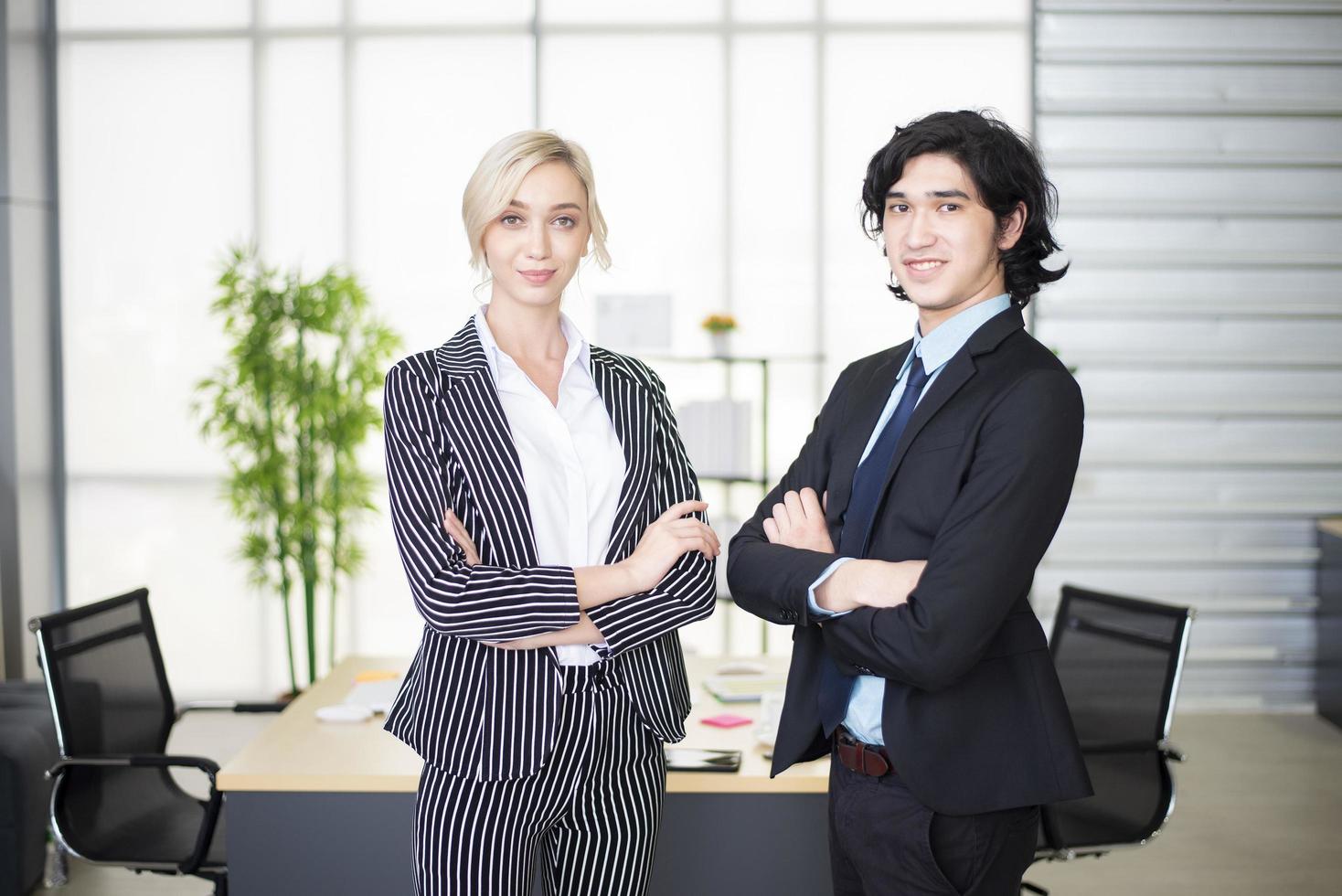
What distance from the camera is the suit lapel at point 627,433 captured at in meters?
2.00

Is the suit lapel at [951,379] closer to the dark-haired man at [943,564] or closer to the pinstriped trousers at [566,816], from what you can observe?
the dark-haired man at [943,564]

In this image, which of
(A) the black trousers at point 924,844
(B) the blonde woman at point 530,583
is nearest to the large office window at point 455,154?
(B) the blonde woman at point 530,583

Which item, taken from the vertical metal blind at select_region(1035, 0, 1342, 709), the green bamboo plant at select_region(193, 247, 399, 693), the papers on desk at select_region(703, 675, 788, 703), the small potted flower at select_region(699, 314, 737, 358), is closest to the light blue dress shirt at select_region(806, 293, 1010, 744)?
the papers on desk at select_region(703, 675, 788, 703)

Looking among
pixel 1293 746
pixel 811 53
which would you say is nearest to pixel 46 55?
pixel 811 53

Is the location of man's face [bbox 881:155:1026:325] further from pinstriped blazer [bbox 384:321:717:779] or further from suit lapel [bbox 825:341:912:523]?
pinstriped blazer [bbox 384:321:717:779]

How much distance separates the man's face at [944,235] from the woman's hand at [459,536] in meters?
0.82

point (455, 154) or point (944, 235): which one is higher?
point (455, 154)

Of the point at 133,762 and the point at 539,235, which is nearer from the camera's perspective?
the point at 539,235

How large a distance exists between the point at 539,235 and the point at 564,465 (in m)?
0.38

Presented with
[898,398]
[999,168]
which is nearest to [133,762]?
[898,398]

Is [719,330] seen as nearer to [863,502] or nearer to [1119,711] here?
[1119,711]

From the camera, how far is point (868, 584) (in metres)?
1.82

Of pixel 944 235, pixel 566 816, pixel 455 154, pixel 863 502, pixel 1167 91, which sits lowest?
pixel 566 816

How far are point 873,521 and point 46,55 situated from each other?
5.66m
